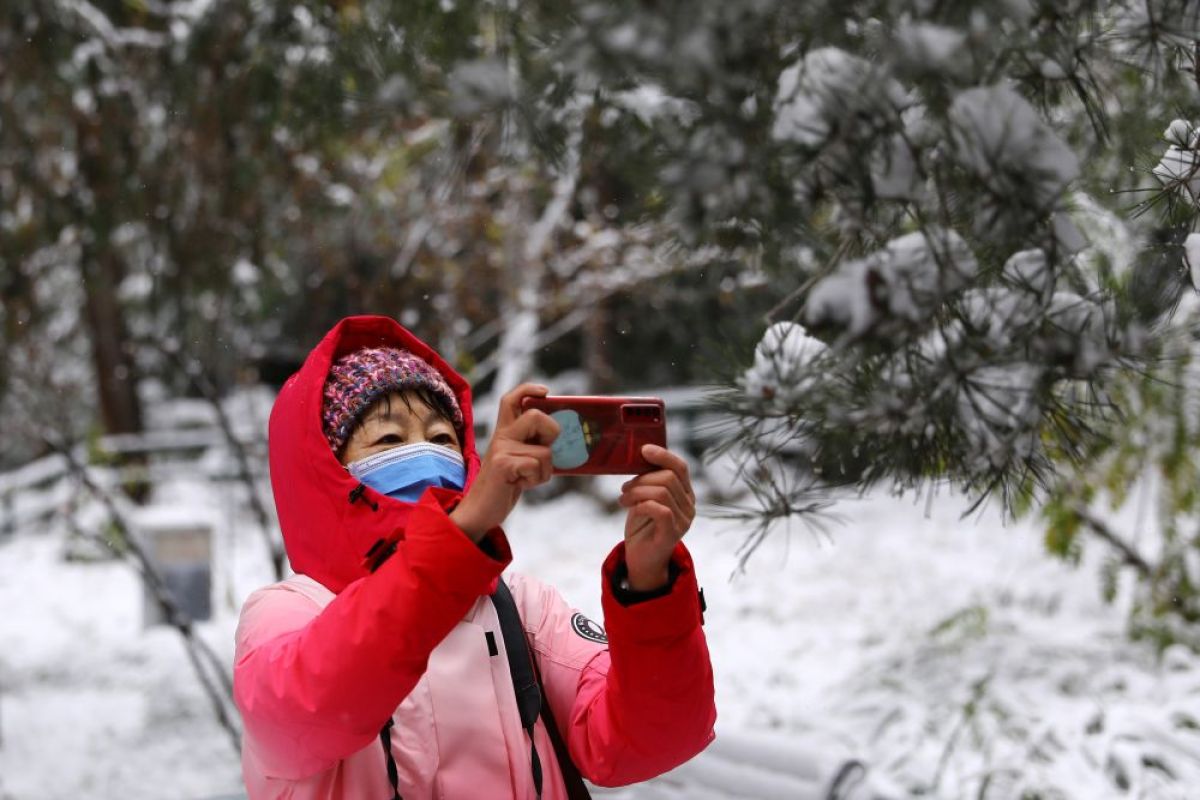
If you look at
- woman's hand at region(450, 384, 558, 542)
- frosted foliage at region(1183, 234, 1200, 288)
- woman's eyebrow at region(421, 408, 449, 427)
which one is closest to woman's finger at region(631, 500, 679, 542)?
woman's hand at region(450, 384, 558, 542)

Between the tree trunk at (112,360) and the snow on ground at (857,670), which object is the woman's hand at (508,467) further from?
the tree trunk at (112,360)

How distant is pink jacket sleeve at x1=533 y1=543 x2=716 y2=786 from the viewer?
55.9 inches

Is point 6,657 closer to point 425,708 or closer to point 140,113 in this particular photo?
point 140,113

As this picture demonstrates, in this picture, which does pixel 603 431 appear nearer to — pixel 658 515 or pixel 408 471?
pixel 658 515

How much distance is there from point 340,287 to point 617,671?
21.8 feet

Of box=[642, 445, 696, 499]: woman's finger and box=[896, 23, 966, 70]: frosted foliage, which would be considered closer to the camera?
box=[642, 445, 696, 499]: woman's finger

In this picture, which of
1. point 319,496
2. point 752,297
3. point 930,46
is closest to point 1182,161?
point 930,46

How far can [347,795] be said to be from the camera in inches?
57.2

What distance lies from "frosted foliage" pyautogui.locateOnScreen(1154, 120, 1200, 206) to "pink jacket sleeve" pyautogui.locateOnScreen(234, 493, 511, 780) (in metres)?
1.19

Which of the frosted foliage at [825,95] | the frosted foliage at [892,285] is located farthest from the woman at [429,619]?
the frosted foliage at [825,95]

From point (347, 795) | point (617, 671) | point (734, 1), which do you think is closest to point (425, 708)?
point (347, 795)

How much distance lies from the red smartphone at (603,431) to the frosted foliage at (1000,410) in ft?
1.86

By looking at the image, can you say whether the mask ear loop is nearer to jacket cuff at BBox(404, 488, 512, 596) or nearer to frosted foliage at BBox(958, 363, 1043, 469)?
jacket cuff at BBox(404, 488, 512, 596)

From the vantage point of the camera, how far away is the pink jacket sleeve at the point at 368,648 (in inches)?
48.7
